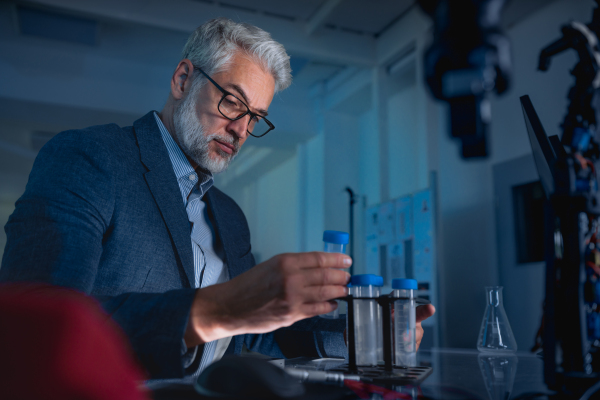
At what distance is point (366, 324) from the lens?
68 centimetres

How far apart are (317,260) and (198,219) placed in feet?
2.39

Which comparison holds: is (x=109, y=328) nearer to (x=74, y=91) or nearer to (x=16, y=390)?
(x=16, y=390)

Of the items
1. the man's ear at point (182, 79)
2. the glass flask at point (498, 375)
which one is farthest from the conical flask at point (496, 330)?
the man's ear at point (182, 79)

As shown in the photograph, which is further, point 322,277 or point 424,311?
point 424,311

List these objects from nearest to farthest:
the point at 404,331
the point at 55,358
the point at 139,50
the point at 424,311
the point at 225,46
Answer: the point at 55,358 < the point at 404,331 < the point at 424,311 < the point at 225,46 < the point at 139,50

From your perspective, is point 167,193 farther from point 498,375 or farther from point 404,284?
point 498,375

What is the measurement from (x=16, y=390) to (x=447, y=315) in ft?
11.6

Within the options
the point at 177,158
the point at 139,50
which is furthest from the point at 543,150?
the point at 139,50

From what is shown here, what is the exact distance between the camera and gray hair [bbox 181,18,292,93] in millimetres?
1299

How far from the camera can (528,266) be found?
124 inches

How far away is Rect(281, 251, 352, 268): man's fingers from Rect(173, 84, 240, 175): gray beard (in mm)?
740

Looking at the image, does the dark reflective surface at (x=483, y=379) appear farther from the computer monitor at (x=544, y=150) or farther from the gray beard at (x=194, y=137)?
the gray beard at (x=194, y=137)

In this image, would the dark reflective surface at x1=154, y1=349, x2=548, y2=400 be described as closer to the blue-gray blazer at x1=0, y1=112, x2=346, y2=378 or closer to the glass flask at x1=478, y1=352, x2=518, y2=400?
the glass flask at x1=478, y1=352, x2=518, y2=400

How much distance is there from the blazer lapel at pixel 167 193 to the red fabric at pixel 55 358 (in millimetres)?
422
